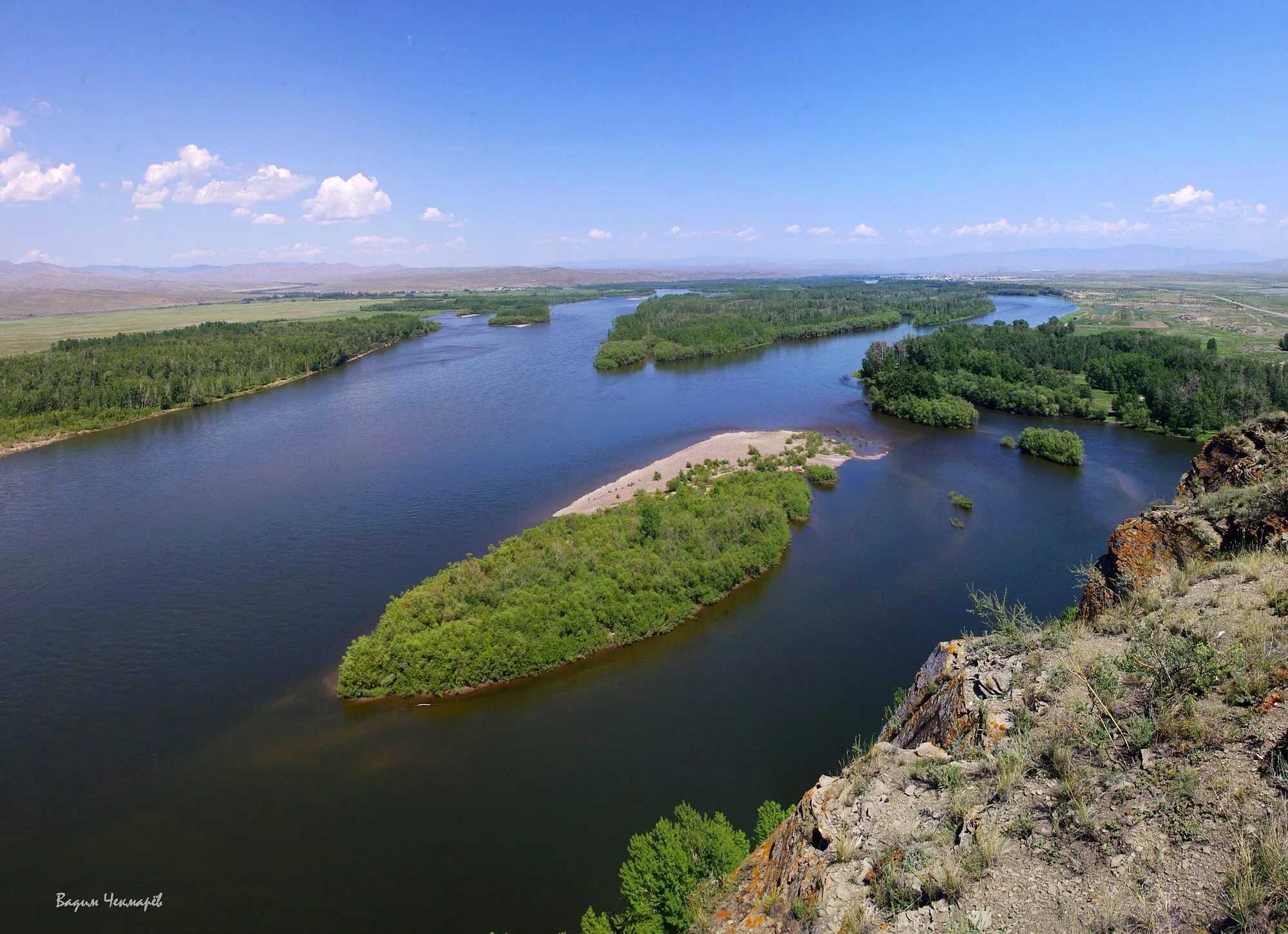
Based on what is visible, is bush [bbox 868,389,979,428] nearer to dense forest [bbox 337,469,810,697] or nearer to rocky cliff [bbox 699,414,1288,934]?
dense forest [bbox 337,469,810,697]

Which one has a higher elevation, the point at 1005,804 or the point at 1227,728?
the point at 1227,728

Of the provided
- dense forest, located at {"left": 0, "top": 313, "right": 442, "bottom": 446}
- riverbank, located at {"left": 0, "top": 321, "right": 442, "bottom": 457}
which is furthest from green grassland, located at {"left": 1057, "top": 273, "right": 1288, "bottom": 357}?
dense forest, located at {"left": 0, "top": 313, "right": 442, "bottom": 446}

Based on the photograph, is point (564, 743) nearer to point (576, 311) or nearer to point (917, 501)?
point (917, 501)

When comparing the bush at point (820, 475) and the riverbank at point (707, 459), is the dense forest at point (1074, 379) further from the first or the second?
the bush at point (820, 475)

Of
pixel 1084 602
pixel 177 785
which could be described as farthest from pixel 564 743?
pixel 1084 602

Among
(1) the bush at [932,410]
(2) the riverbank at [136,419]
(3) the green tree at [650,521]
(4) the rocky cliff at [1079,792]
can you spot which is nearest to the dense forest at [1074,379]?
(1) the bush at [932,410]

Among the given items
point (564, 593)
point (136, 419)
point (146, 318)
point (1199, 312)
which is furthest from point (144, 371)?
point (1199, 312)
